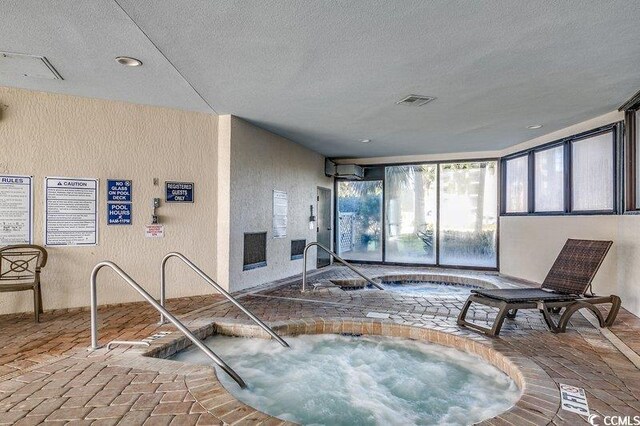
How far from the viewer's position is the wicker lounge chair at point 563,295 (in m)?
3.73

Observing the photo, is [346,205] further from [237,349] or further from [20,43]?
[20,43]

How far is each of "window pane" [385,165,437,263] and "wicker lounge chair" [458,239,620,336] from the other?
4015 mm

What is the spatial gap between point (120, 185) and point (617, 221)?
6445 millimetres

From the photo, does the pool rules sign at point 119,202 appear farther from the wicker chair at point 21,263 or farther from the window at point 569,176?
the window at point 569,176

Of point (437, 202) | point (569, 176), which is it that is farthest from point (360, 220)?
point (569, 176)

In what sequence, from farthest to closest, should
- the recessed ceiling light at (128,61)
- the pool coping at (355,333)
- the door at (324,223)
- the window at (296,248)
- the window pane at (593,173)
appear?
the door at (324,223), the window at (296,248), the window pane at (593,173), the recessed ceiling light at (128,61), the pool coping at (355,333)

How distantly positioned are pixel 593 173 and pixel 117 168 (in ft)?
21.5

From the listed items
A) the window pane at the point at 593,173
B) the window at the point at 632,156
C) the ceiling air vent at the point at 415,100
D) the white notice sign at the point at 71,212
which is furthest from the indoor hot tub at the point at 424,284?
the white notice sign at the point at 71,212

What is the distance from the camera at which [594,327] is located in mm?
3984

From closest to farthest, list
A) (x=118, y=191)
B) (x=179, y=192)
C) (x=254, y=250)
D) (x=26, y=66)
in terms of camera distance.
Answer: (x=26, y=66), (x=118, y=191), (x=179, y=192), (x=254, y=250)

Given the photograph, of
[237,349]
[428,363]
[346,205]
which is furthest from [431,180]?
[237,349]

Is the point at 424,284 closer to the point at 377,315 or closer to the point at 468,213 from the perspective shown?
the point at 468,213

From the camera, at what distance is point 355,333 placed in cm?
409

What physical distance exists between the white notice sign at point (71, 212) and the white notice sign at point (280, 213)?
9.16 ft
